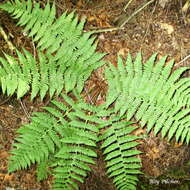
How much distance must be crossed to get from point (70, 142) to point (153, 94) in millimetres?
1255

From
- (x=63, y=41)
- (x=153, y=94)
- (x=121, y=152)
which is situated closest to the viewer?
(x=153, y=94)

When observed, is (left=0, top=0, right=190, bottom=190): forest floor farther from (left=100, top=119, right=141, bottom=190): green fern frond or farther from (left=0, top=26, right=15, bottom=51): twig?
(left=100, top=119, right=141, bottom=190): green fern frond

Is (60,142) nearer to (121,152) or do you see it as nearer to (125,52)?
(121,152)

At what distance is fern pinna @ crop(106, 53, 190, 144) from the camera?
11.9 ft

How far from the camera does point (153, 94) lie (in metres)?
3.74

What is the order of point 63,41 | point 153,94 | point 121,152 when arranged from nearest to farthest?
point 153,94 → point 121,152 → point 63,41

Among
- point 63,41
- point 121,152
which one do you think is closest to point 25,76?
point 63,41

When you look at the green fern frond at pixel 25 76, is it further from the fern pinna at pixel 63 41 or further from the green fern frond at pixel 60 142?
the green fern frond at pixel 60 142

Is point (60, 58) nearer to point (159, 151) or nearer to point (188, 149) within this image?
point (159, 151)

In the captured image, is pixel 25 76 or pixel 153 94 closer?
pixel 153 94

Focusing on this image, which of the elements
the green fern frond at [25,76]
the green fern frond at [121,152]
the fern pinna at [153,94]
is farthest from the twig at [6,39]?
the green fern frond at [121,152]

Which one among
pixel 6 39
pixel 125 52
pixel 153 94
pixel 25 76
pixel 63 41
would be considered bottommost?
pixel 153 94

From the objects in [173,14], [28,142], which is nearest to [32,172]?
[28,142]

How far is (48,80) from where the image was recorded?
4.09 meters
